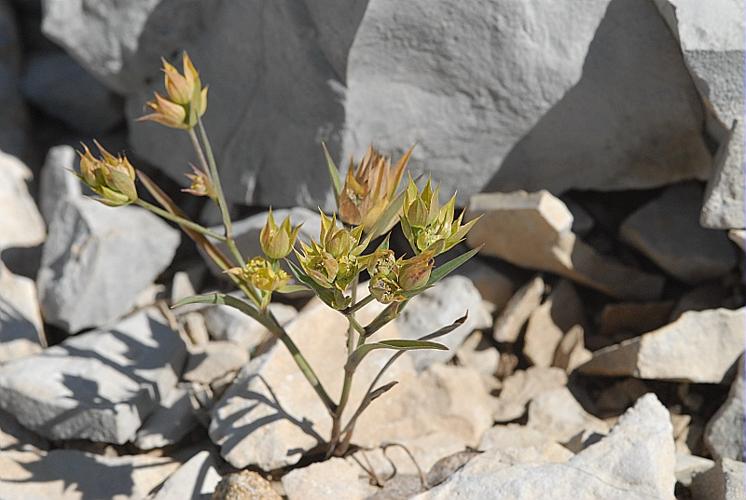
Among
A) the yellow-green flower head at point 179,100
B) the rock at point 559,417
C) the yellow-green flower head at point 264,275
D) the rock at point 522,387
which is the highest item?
the yellow-green flower head at point 179,100

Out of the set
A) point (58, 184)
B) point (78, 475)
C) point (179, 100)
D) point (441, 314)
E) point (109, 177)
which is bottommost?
point (78, 475)

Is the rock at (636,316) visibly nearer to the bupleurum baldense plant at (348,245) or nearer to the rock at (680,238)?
the rock at (680,238)

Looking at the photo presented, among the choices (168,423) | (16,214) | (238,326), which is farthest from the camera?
(16,214)

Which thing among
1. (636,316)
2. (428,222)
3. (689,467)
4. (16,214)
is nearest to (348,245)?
(428,222)

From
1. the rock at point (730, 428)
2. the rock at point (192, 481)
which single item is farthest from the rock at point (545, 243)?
the rock at point (192, 481)

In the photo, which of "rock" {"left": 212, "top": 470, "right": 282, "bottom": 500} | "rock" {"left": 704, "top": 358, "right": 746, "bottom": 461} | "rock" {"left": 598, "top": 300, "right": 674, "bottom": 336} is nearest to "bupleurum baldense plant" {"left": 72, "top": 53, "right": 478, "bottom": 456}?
"rock" {"left": 212, "top": 470, "right": 282, "bottom": 500}

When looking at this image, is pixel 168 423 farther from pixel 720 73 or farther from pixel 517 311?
pixel 720 73

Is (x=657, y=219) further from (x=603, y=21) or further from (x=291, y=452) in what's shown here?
(x=291, y=452)

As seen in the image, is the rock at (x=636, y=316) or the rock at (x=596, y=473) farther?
the rock at (x=636, y=316)
